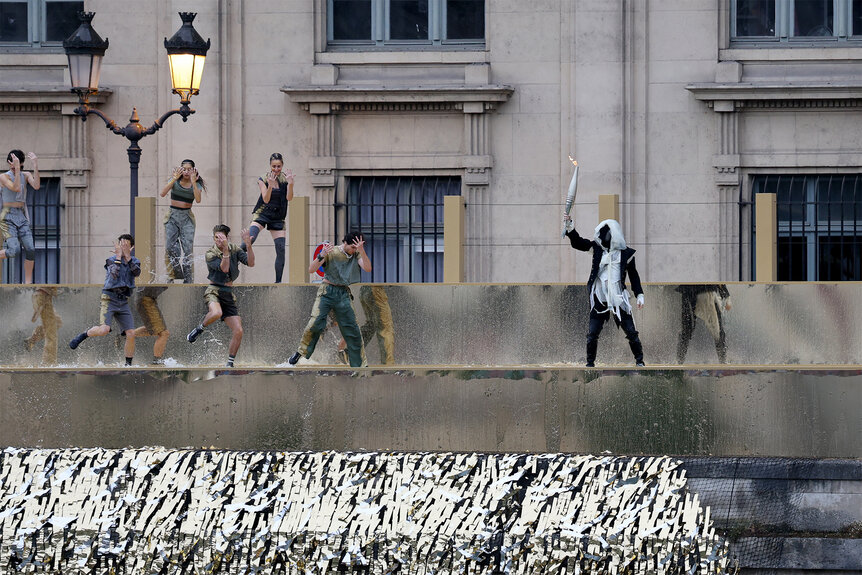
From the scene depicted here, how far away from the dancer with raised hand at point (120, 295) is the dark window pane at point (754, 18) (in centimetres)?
1220

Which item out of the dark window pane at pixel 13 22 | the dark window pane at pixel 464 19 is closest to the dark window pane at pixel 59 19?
the dark window pane at pixel 13 22

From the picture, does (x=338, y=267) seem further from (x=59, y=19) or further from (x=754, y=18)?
(x=754, y=18)

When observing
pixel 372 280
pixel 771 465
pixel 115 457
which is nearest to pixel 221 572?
pixel 115 457

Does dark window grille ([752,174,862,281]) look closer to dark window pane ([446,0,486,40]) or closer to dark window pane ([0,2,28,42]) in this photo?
dark window pane ([446,0,486,40])

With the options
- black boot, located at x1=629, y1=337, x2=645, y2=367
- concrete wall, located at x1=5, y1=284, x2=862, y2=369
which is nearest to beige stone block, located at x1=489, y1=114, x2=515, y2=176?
concrete wall, located at x1=5, y1=284, x2=862, y2=369

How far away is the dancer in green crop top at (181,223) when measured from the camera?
68.3 feet

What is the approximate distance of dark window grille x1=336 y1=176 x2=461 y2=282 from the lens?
26.4m

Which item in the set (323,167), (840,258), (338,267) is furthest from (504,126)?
(338,267)

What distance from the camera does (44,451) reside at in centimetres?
1196

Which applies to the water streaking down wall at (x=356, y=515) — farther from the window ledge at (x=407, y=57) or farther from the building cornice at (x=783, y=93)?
the window ledge at (x=407, y=57)

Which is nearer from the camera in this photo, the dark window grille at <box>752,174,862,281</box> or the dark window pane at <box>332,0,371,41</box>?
the dark window grille at <box>752,174,862,281</box>

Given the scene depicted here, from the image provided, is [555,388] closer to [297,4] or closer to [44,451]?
[44,451]

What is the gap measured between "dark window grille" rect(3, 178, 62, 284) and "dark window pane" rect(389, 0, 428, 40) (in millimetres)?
5966

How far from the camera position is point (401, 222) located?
1049 inches
